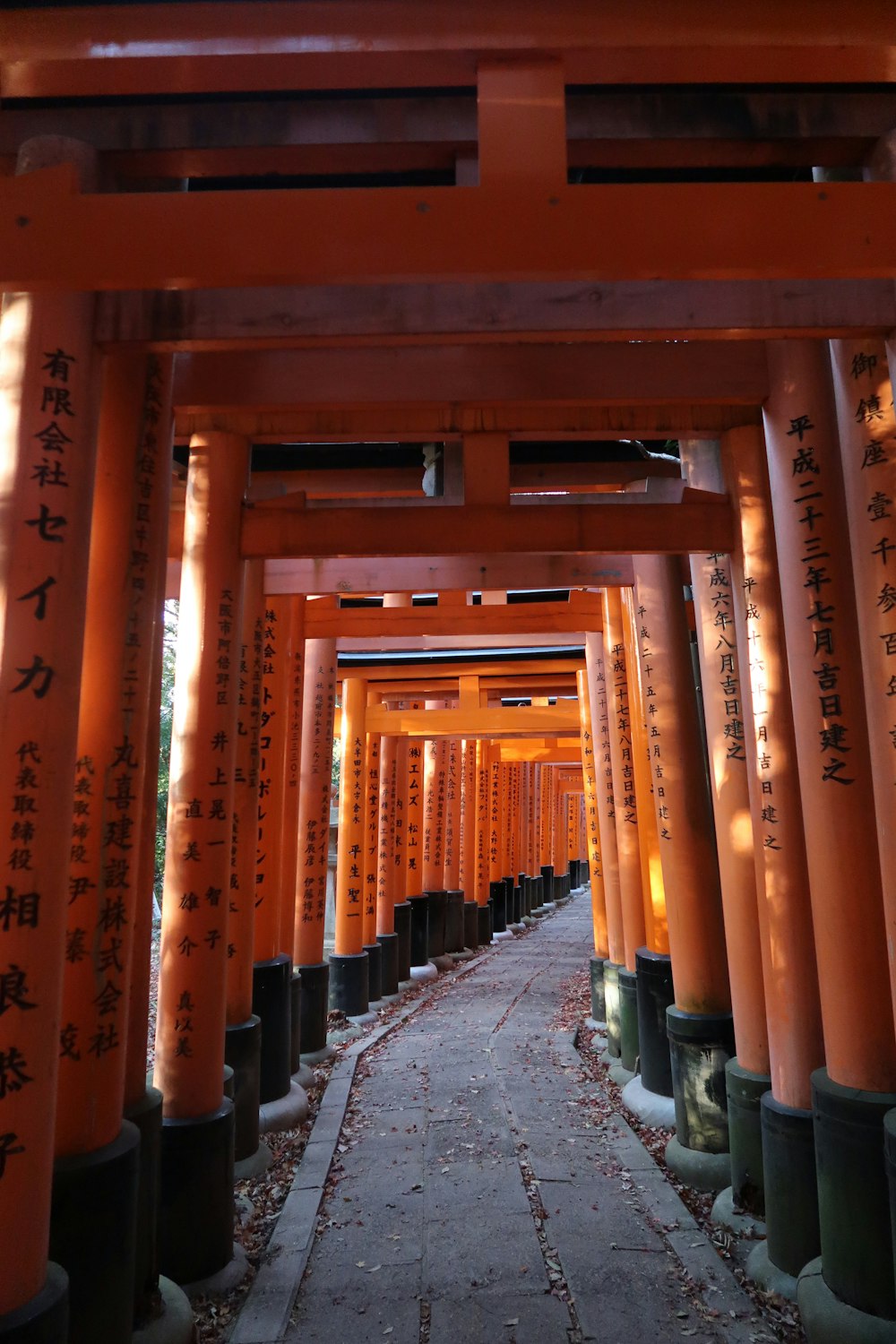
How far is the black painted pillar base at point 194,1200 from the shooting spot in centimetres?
401

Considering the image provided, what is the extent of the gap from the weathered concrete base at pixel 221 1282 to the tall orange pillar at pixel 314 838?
Result: 4.21 meters

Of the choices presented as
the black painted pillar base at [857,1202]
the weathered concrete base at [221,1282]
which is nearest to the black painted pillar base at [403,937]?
the weathered concrete base at [221,1282]

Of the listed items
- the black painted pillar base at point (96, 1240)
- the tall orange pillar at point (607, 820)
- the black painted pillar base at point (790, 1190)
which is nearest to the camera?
the black painted pillar base at point (96, 1240)

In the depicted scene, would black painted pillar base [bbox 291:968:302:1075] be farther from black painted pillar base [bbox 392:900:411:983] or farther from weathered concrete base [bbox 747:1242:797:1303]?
black painted pillar base [bbox 392:900:411:983]

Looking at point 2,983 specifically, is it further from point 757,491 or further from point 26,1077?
point 757,491

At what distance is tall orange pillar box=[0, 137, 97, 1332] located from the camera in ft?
8.43

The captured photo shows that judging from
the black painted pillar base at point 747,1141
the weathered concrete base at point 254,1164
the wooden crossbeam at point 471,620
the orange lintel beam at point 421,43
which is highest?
the orange lintel beam at point 421,43

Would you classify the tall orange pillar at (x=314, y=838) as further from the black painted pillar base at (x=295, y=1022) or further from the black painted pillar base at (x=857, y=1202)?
the black painted pillar base at (x=857, y=1202)

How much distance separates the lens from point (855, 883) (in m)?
3.53

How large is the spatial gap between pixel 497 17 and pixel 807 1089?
4.19 m

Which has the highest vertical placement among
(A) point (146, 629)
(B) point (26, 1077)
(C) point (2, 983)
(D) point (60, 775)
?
(A) point (146, 629)

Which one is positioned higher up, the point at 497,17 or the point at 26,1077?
the point at 497,17

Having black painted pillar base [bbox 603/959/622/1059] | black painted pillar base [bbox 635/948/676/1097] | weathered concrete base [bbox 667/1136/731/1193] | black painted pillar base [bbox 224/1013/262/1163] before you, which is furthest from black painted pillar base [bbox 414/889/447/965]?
weathered concrete base [bbox 667/1136/731/1193]

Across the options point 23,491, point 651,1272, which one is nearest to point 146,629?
point 23,491
